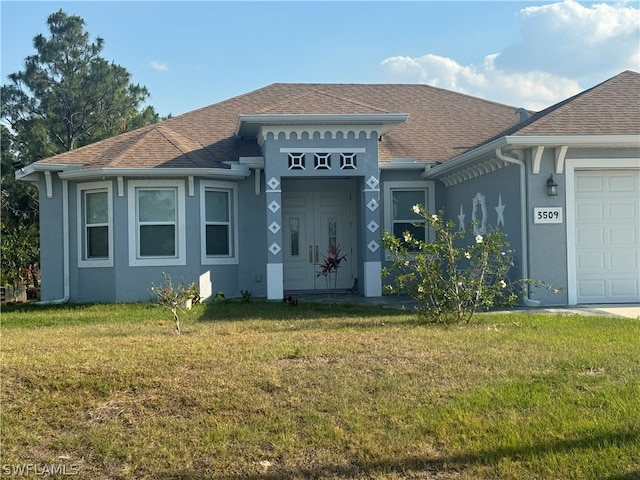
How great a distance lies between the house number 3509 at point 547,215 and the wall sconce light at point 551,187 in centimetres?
26

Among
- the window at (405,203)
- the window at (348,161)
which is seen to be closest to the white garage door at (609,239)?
the window at (405,203)

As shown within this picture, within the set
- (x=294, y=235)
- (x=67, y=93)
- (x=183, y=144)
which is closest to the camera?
(x=183, y=144)

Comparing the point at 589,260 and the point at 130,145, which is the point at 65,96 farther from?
the point at 589,260

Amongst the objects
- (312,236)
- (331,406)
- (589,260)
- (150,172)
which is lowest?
(331,406)

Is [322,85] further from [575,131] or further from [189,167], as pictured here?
[575,131]

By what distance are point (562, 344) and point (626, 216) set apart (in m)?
5.32

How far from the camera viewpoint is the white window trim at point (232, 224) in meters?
13.5

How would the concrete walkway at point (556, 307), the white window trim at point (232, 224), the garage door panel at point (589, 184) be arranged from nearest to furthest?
the concrete walkway at point (556, 307), the garage door panel at point (589, 184), the white window trim at point (232, 224)

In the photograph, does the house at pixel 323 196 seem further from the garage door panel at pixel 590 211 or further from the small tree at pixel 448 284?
the small tree at pixel 448 284

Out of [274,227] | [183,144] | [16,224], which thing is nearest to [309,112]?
[274,227]

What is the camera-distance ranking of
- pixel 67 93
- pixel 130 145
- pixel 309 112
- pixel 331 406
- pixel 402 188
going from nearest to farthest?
pixel 331 406 < pixel 309 112 < pixel 130 145 < pixel 402 188 < pixel 67 93

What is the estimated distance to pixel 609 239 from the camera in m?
11.4

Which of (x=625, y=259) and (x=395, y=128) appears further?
(x=395, y=128)

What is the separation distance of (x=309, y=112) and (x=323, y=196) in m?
3.71
